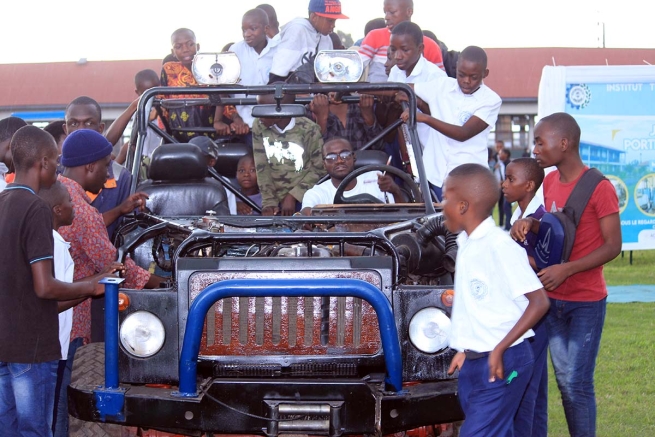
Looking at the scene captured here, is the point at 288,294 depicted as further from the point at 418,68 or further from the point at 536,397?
the point at 418,68

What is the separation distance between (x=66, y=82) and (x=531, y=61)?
51.1ft

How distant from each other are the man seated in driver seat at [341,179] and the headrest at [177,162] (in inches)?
30.9

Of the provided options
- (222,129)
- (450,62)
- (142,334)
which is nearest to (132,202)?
(142,334)

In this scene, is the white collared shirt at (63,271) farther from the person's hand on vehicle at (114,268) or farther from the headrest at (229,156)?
the headrest at (229,156)

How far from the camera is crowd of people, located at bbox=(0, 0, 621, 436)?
3748mm

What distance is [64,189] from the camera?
14.5 ft

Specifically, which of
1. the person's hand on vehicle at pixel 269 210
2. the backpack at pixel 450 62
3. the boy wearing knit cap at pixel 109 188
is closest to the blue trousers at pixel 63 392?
the boy wearing knit cap at pixel 109 188

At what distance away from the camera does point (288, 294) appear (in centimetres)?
395

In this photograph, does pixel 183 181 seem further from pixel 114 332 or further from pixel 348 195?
pixel 114 332

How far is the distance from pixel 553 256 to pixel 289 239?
135 centimetres

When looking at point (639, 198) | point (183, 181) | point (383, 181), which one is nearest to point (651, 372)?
point (383, 181)

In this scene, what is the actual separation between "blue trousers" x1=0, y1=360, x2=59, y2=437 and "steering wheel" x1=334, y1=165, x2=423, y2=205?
248cm

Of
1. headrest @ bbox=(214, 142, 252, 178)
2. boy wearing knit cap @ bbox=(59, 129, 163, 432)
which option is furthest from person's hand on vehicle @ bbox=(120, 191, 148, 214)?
headrest @ bbox=(214, 142, 252, 178)

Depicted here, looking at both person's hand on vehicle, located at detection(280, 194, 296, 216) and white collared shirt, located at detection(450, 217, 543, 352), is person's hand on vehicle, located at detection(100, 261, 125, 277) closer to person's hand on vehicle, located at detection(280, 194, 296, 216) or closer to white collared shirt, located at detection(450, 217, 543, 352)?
white collared shirt, located at detection(450, 217, 543, 352)
